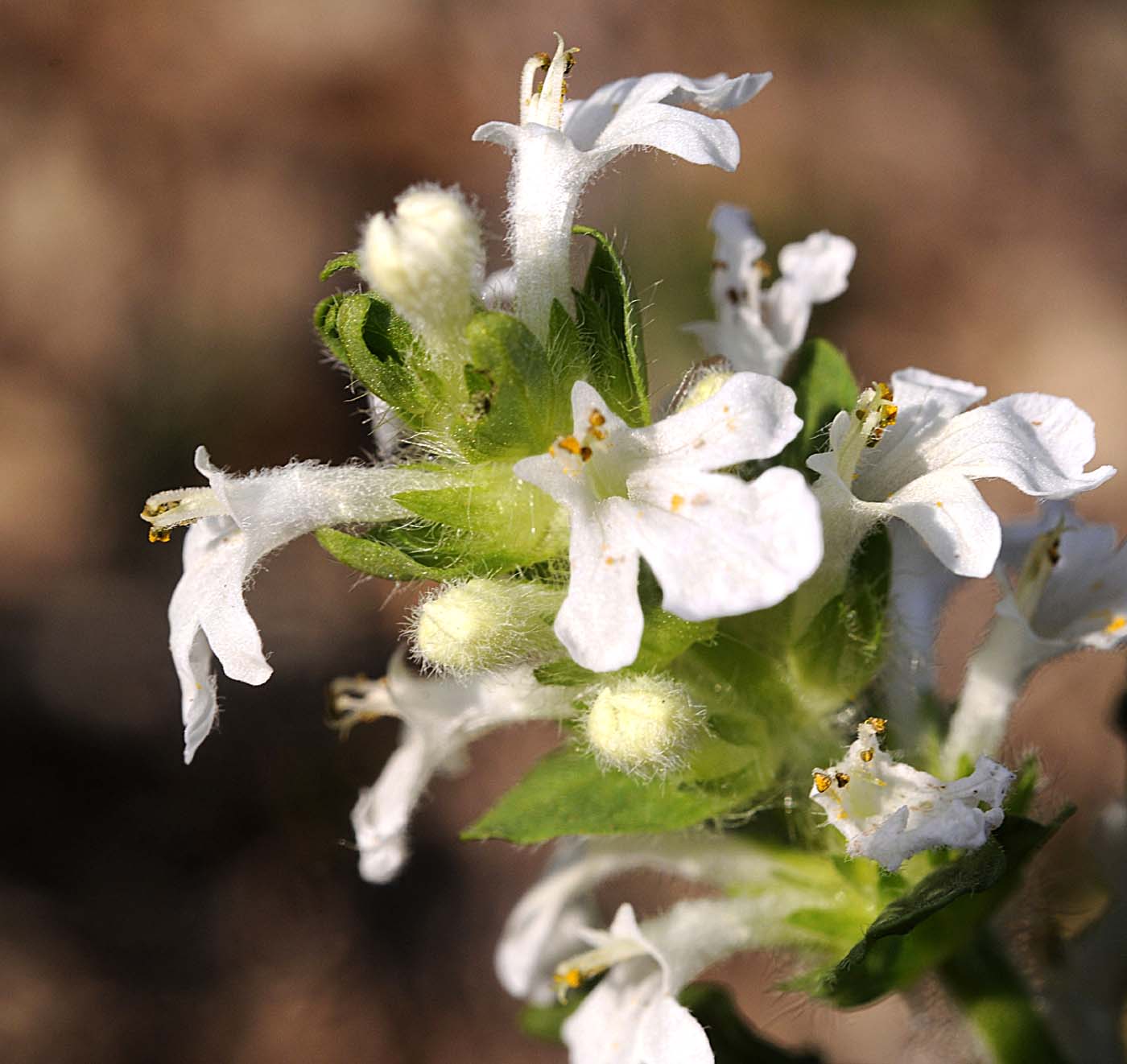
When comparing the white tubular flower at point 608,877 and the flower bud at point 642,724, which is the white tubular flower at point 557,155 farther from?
the white tubular flower at point 608,877

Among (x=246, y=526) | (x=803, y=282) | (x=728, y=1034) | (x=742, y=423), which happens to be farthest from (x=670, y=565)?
(x=728, y=1034)

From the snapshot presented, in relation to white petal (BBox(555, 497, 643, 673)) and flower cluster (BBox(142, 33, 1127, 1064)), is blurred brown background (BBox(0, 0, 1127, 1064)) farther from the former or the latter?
white petal (BBox(555, 497, 643, 673))

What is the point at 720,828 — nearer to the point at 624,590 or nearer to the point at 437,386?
the point at 624,590

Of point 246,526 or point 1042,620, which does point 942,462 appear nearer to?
point 1042,620

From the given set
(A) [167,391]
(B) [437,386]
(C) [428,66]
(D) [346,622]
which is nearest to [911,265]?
(C) [428,66]

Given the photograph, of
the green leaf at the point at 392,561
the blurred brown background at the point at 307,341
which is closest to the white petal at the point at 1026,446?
the green leaf at the point at 392,561

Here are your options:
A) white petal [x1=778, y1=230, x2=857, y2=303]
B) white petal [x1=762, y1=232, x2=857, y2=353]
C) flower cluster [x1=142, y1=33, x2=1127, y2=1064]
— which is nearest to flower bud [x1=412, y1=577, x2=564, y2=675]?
flower cluster [x1=142, y1=33, x2=1127, y2=1064]

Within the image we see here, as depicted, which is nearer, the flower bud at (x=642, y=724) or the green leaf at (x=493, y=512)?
the flower bud at (x=642, y=724)

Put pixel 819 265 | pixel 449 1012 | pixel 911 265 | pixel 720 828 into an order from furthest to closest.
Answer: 1. pixel 911 265
2. pixel 449 1012
3. pixel 819 265
4. pixel 720 828
